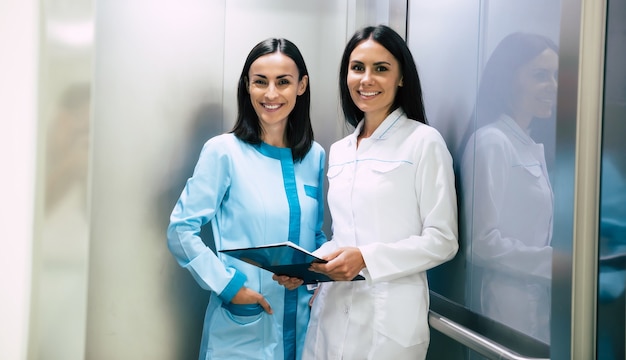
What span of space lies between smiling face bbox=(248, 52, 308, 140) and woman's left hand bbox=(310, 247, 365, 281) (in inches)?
24.4

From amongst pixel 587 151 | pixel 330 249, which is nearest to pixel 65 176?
pixel 330 249

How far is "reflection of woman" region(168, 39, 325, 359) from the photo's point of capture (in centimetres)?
183

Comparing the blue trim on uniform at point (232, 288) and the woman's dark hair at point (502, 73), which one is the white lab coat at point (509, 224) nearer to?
the woman's dark hair at point (502, 73)

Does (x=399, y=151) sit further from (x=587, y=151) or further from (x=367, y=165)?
(x=587, y=151)

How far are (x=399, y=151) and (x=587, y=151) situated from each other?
24.3 inches

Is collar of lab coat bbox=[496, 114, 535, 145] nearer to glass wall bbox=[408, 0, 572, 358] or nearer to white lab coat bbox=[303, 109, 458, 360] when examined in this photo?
glass wall bbox=[408, 0, 572, 358]

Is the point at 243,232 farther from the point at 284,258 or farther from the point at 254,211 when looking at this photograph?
the point at 284,258

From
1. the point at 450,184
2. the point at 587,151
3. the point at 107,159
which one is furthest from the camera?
the point at 107,159

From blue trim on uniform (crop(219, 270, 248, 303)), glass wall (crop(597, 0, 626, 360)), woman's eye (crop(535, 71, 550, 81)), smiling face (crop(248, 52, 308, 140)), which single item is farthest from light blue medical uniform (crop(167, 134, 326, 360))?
glass wall (crop(597, 0, 626, 360))

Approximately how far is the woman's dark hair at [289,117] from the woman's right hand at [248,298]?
50 cm

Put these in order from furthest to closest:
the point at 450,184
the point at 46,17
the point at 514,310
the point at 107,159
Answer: the point at 107,159 < the point at 46,17 < the point at 450,184 < the point at 514,310

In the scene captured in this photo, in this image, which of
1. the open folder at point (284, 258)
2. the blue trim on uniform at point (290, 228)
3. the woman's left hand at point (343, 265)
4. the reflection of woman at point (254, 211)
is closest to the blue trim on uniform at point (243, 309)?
the reflection of woman at point (254, 211)

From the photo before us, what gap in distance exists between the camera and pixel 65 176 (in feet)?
6.23

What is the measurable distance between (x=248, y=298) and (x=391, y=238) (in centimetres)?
52
